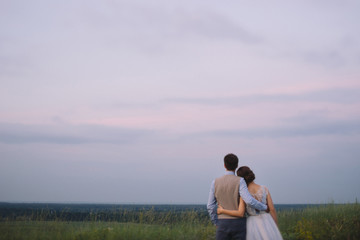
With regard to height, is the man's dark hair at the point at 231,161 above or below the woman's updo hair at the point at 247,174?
above

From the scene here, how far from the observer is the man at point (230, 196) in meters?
6.46

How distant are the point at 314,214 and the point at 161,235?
754 cm

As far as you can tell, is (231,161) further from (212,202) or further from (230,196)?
(212,202)

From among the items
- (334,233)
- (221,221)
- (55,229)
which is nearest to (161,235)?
(55,229)

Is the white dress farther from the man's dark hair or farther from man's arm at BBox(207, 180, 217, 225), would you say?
the man's dark hair

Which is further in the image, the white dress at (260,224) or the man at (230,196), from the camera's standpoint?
the white dress at (260,224)

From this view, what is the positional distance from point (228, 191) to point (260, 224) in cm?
136

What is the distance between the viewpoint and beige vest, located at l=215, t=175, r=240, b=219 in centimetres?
646

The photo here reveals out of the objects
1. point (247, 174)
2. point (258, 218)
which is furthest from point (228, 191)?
point (258, 218)

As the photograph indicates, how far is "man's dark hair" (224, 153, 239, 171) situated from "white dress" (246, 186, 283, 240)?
116 centimetres

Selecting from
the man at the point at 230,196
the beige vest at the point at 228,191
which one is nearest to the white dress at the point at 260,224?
the man at the point at 230,196

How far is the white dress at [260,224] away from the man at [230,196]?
0.62 m

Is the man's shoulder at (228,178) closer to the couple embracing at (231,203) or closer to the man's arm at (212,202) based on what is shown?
the couple embracing at (231,203)

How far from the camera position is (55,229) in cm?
1067
